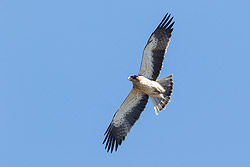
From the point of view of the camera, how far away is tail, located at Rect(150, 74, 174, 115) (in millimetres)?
14023

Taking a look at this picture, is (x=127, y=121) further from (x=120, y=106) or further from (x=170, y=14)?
(x=170, y=14)

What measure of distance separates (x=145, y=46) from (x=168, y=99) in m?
1.93

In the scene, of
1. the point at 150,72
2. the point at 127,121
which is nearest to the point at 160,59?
the point at 150,72

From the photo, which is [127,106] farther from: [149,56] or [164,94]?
[149,56]

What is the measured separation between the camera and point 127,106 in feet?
46.9

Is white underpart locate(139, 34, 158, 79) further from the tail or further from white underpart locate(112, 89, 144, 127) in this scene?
white underpart locate(112, 89, 144, 127)

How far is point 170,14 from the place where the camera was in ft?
46.9

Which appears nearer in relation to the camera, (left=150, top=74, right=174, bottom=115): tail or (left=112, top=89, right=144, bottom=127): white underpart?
(left=150, top=74, right=174, bottom=115): tail

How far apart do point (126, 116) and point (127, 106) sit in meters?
0.34

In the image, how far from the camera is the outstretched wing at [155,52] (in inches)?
542

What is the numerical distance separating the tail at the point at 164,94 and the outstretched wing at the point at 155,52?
1.09 ft

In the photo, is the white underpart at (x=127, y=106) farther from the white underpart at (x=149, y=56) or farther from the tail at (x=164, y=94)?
the white underpart at (x=149, y=56)

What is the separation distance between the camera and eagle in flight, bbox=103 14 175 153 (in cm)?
1377

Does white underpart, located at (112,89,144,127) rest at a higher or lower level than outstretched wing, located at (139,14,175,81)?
lower
